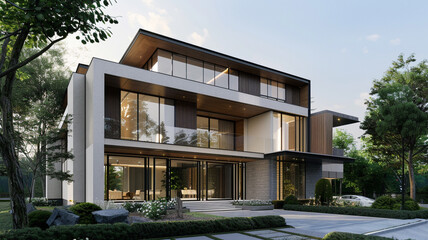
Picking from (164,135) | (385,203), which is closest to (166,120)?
(164,135)

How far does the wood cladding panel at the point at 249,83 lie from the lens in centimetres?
2413

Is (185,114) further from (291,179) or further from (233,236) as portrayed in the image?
(233,236)

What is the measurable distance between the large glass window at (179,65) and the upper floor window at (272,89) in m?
7.13

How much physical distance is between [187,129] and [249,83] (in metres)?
7.70

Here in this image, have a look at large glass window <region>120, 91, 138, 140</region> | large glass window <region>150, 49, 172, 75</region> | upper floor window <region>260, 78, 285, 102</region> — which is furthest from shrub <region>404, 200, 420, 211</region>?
large glass window <region>150, 49, 172, 75</region>

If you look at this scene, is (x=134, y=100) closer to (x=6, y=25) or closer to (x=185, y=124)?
(x=185, y=124)

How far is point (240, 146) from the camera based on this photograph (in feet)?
76.9

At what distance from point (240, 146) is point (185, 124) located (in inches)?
194

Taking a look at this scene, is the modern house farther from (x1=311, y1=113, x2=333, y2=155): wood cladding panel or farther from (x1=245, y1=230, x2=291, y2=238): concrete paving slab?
(x1=245, y1=230, x2=291, y2=238): concrete paving slab

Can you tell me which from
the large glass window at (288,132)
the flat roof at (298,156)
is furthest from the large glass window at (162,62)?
the flat roof at (298,156)

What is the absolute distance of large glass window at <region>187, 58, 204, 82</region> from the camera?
21.6m

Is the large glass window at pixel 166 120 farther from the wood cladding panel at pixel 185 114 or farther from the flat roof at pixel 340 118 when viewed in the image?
the flat roof at pixel 340 118

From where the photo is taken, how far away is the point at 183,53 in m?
21.3

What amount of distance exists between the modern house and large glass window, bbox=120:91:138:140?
0.06 meters
